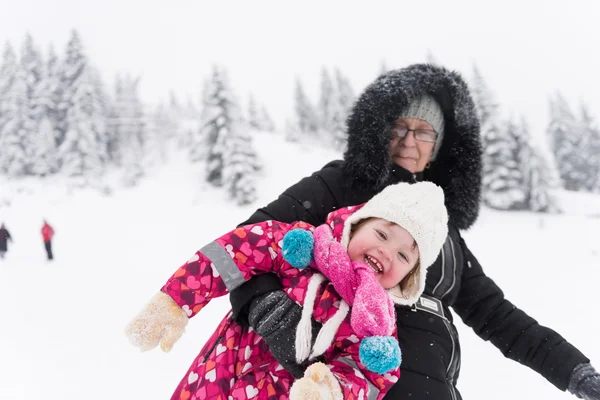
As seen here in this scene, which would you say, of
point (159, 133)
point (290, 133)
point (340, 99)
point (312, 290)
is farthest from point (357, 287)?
point (340, 99)

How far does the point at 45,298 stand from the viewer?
32.1 ft

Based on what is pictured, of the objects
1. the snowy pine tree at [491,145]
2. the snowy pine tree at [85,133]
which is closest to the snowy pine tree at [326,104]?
the snowy pine tree at [491,145]

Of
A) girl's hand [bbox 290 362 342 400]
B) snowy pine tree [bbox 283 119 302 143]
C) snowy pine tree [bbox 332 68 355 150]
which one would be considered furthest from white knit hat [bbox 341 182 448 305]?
snowy pine tree [bbox 332 68 355 150]

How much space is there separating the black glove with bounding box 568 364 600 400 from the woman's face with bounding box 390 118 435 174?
1688 millimetres

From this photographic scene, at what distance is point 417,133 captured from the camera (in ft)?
10.3

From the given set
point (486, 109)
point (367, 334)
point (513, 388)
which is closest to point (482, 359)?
point (513, 388)

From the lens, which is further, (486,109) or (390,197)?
(486,109)

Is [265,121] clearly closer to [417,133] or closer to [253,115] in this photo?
[253,115]

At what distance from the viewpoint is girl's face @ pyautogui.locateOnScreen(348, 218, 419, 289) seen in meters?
2.22

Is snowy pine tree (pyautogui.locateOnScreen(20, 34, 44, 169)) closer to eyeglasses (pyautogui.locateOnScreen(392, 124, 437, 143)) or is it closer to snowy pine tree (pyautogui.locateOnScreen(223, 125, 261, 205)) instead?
snowy pine tree (pyautogui.locateOnScreen(223, 125, 261, 205))

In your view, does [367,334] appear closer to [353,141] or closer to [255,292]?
[255,292]

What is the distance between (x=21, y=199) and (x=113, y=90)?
17106 millimetres

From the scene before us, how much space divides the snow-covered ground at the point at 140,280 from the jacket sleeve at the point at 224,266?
3986 millimetres

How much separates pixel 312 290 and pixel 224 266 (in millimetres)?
462
